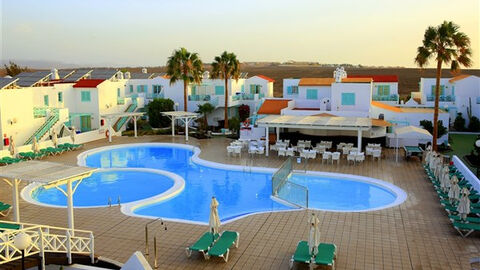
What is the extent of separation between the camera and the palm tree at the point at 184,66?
3691cm

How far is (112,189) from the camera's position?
2136cm

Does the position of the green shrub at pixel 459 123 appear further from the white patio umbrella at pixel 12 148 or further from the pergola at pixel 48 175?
the white patio umbrella at pixel 12 148

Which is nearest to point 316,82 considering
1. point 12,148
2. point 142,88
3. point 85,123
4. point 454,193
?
point 142,88

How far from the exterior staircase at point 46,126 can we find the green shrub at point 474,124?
101ft

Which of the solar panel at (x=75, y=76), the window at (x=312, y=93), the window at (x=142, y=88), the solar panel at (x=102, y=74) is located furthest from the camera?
the window at (x=142, y=88)

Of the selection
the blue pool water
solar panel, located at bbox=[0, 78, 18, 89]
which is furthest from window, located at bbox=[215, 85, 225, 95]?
the blue pool water

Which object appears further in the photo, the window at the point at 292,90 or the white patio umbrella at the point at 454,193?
the window at the point at 292,90

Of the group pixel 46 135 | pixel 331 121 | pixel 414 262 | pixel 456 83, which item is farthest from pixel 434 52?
pixel 46 135

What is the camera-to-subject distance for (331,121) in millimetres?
26656

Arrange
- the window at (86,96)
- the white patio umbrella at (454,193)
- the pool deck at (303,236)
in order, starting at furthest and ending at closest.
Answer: the window at (86,96)
the white patio umbrella at (454,193)
the pool deck at (303,236)

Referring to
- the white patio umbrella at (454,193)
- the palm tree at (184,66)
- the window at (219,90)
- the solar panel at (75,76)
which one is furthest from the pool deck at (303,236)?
the window at (219,90)

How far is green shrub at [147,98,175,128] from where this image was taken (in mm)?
37938

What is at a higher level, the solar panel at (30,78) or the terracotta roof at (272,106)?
the solar panel at (30,78)

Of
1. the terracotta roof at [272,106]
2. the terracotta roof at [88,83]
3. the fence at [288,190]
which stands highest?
the terracotta roof at [88,83]
